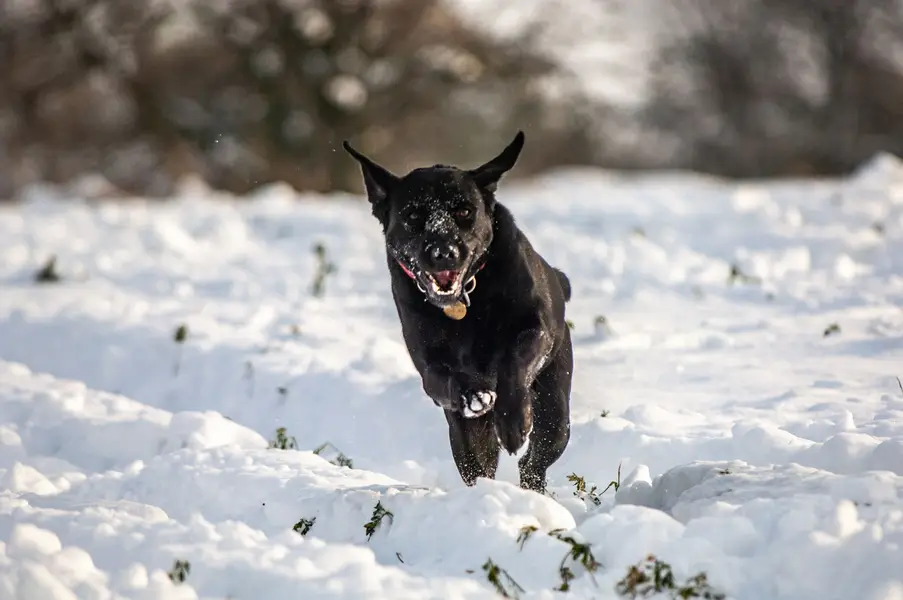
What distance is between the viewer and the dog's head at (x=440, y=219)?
15.6 feet

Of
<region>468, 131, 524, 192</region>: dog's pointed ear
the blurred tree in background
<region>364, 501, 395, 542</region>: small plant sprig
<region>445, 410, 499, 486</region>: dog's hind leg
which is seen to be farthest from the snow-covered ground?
the blurred tree in background

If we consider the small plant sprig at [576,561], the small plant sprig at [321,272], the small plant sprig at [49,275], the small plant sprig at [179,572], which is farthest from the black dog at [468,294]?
the small plant sprig at [49,275]

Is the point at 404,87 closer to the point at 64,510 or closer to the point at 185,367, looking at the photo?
the point at 185,367

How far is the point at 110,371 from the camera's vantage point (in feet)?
26.0

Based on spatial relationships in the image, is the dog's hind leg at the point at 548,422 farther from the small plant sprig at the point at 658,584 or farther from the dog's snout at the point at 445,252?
the small plant sprig at the point at 658,584

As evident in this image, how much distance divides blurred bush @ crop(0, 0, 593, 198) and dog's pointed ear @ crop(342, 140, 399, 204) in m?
19.5

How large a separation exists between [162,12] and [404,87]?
579 cm

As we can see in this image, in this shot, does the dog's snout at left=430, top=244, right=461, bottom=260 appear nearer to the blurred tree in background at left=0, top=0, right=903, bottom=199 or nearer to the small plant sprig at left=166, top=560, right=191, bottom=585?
the small plant sprig at left=166, top=560, right=191, bottom=585

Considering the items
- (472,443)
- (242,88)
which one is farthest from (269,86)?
(472,443)

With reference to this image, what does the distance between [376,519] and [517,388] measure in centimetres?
95

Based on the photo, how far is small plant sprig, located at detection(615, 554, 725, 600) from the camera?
11.6 feet

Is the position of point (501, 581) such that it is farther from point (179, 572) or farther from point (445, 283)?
point (445, 283)

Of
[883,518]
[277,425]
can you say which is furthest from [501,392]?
[277,425]

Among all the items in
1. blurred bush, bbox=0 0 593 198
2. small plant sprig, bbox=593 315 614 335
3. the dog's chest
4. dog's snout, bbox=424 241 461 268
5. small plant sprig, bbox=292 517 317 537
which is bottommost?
small plant sprig, bbox=292 517 317 537
